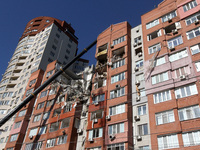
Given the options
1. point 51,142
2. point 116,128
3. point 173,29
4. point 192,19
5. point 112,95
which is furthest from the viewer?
point 51,142

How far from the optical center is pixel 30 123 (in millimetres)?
39312

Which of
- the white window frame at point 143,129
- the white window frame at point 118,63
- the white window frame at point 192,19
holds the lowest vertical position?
the white window frame at point 143,129

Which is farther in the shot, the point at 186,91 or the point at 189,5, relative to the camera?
the point at 189,5

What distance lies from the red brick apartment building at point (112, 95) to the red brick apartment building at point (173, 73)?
3256mm

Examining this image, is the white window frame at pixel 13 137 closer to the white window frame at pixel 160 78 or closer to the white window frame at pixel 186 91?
the white window frame at pixel 160 78

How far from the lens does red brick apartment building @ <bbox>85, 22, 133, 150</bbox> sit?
2581cm

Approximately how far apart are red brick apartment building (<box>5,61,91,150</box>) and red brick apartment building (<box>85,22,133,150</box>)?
13.5 ft

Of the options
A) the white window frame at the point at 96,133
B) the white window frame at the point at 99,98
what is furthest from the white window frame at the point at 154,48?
the white window frame at the point at 96,133

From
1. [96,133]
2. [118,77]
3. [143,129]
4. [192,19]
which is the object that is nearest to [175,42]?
[192,19]

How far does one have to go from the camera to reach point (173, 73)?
25.4 meters

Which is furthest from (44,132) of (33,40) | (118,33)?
(33,40)

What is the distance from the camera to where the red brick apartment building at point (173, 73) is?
21.2 m

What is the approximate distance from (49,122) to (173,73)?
22414 millimetres

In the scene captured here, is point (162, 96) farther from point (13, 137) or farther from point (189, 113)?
point (13, 137)
